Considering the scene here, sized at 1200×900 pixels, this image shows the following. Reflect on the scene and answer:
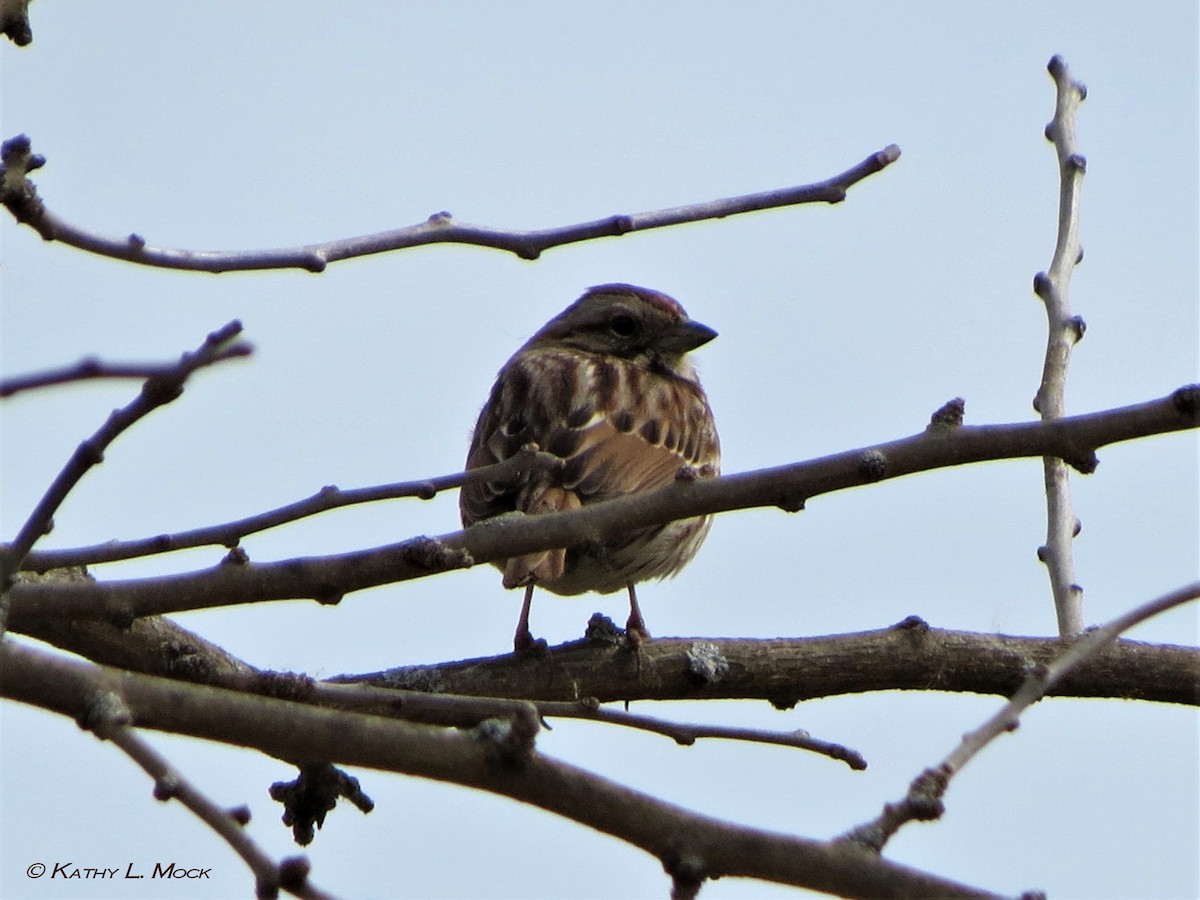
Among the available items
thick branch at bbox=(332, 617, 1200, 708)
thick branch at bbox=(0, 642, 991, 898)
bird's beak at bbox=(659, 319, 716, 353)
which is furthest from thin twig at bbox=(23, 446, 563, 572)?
bird's beak at bbox=(659, 319, 716, 353)

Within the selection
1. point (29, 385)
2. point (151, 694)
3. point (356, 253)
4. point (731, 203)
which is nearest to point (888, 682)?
point (731, 203)

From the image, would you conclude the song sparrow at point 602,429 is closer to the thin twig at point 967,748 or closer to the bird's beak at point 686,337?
the bird's beak at point 686,337

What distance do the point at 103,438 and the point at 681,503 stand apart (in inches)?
46.8

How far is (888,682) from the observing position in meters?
4.96

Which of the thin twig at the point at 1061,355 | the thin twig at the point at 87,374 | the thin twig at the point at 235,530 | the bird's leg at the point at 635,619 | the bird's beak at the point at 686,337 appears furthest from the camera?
the bird's beak at the point at 686,337

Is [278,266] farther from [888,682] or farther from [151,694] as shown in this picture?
[888,682]

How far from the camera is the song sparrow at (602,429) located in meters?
6.07

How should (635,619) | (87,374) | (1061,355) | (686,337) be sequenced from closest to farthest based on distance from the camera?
(87,374) < (1061,355) < (635,619) < (686,337)

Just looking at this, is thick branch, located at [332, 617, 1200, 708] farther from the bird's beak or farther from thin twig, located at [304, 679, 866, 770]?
the bird's beak

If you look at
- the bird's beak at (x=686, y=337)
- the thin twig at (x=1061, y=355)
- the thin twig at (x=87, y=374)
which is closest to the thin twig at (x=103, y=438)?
the thin twig at (x=87, y=374)

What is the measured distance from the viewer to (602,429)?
267 inches

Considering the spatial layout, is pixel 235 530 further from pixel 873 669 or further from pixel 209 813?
pixel 873 669

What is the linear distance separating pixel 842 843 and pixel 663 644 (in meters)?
2.84

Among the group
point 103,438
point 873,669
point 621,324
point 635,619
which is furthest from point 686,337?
point 103,438
